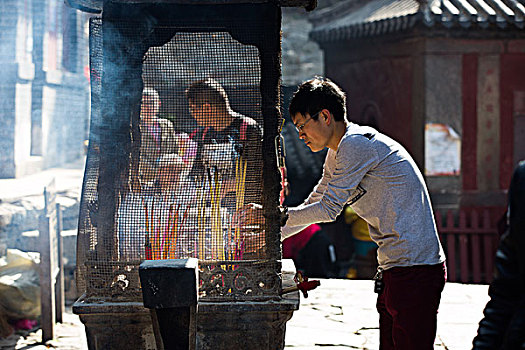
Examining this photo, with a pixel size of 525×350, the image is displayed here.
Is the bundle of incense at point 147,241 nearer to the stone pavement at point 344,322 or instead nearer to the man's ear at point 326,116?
the man's ear at point 326,116

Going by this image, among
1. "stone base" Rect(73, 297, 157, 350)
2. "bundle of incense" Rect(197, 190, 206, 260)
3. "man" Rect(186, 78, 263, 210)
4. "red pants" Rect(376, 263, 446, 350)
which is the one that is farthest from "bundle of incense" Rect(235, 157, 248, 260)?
"red pants" Rect(376, 263, 446, 350)

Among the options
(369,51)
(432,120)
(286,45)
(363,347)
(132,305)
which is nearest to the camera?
(132,305)

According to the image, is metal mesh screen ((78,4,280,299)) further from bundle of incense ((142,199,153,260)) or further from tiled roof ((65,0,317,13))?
tiled roof ((65,0,317,13))

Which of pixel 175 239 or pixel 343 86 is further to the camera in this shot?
pixel 343 86

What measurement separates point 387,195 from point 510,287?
1.45 m

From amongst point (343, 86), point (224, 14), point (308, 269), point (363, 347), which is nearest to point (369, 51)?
point (343, 86)

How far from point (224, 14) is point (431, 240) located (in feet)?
5.28

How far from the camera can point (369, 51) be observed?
408 inches

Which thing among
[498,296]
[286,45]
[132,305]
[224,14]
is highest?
[286,45]

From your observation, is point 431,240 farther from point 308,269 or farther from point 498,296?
point 308,269

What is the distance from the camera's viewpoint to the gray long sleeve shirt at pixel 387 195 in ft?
11.5

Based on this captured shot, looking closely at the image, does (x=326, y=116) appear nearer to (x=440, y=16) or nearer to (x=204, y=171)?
(x=204, y=171)

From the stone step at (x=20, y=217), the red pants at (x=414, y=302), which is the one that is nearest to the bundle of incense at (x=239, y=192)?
the red pants at (x=414, y=302)

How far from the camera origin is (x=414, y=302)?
353 centimetres
